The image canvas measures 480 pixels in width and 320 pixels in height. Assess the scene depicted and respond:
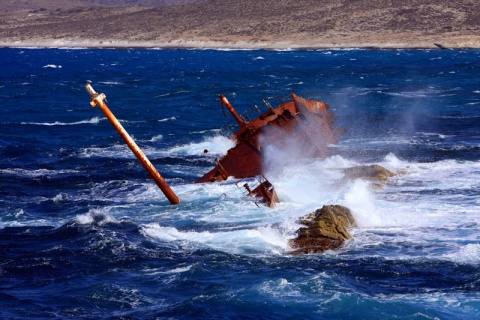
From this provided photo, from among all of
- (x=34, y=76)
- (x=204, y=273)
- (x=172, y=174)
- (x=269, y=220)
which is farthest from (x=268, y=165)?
(x=34, y=76)

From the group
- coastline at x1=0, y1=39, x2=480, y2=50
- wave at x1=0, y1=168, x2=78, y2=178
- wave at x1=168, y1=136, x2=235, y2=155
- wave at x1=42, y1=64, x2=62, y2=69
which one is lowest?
wave at x1=0, y1=168, x2=78, y2=178

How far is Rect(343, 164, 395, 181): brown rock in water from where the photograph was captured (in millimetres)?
33459

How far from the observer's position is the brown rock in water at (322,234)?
23984 mm

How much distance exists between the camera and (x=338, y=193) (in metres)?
31.0

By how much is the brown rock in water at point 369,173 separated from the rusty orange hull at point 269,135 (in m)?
3.90

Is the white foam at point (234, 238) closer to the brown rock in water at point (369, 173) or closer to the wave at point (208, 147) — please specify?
the brown rock in water at point (369, 173)

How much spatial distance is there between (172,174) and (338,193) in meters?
9.35

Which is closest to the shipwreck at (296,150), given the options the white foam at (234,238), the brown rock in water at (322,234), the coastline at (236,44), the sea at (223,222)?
the brown rock in water at (322,234)

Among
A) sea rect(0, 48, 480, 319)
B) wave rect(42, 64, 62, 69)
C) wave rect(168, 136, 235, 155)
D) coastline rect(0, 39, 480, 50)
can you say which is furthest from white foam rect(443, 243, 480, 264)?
coastline rect(0, 39, 480, 50)

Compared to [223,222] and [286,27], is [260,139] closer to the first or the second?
[223,222]

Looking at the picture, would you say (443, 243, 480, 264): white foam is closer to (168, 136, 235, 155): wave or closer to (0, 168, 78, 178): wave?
(168, 136, 235, 155): wave

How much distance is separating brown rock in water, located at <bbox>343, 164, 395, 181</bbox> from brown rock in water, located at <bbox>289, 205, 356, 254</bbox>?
805 cm

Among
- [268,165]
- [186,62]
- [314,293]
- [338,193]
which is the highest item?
[186,62]

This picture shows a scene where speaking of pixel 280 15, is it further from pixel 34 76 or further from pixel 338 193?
pixel 338 193
